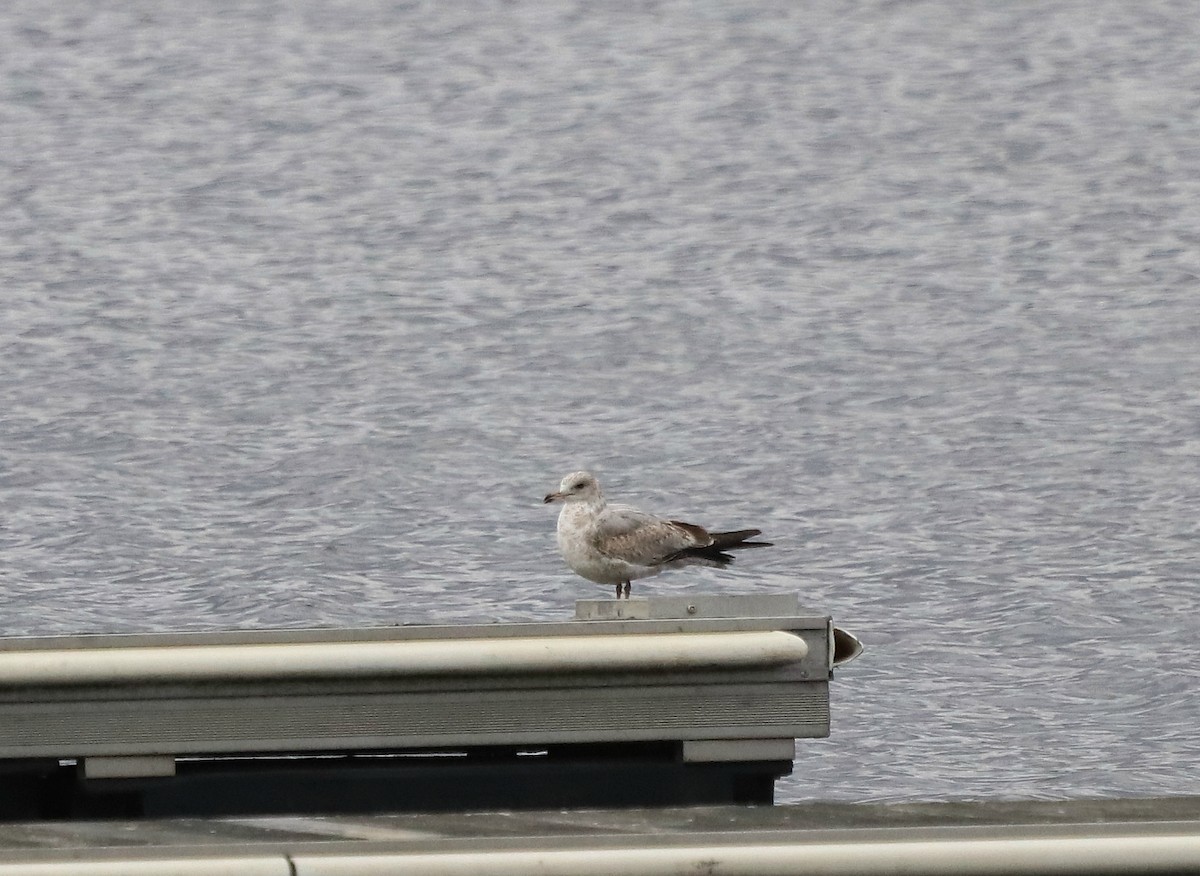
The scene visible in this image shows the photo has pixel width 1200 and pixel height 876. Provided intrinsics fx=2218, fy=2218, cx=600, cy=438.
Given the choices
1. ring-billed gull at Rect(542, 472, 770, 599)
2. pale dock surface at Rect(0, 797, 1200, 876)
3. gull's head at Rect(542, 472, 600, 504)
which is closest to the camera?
pale dock surface at Rect(0, 797, 1200, 876)

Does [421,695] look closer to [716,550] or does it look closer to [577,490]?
[577,490]

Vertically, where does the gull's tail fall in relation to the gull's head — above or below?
below

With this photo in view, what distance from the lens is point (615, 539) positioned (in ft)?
29.0

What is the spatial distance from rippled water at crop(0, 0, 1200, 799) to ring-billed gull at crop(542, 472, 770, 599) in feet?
19.0

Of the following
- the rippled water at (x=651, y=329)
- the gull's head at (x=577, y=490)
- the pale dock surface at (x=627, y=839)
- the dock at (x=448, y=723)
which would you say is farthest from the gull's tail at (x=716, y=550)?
the rippled water at (x=651, y=329)

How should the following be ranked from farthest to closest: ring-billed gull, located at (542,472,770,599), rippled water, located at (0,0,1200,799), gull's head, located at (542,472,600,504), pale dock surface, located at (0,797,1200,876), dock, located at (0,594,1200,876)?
rippled water, located at (0,0,1200,799) < gull's head, located at (542,472,600,504) < ring-billed gull, located at (542,472,770,599) < dock, located at (0,594,1200,876) < pale dock surface, located at (0,797,1200,876)

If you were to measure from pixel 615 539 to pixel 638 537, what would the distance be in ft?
0.31

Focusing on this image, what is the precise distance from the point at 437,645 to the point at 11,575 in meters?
14.0

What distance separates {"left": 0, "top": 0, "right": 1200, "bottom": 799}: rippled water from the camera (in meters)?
19.5

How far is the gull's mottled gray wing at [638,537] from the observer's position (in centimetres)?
884

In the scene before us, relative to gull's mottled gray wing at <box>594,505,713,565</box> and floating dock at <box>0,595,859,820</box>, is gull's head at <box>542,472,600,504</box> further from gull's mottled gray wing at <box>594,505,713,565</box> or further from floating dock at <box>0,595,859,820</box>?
floating dock at <box>0,595,859,820</box>

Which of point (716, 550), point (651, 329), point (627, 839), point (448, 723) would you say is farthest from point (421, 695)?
point (651, 329)

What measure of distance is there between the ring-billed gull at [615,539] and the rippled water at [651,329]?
5802 mm

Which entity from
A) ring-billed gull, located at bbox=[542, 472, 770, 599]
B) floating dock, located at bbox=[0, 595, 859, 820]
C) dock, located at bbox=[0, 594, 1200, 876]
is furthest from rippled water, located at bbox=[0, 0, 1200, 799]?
floating dock, located at bbox=[0, 595, 859, 820]
